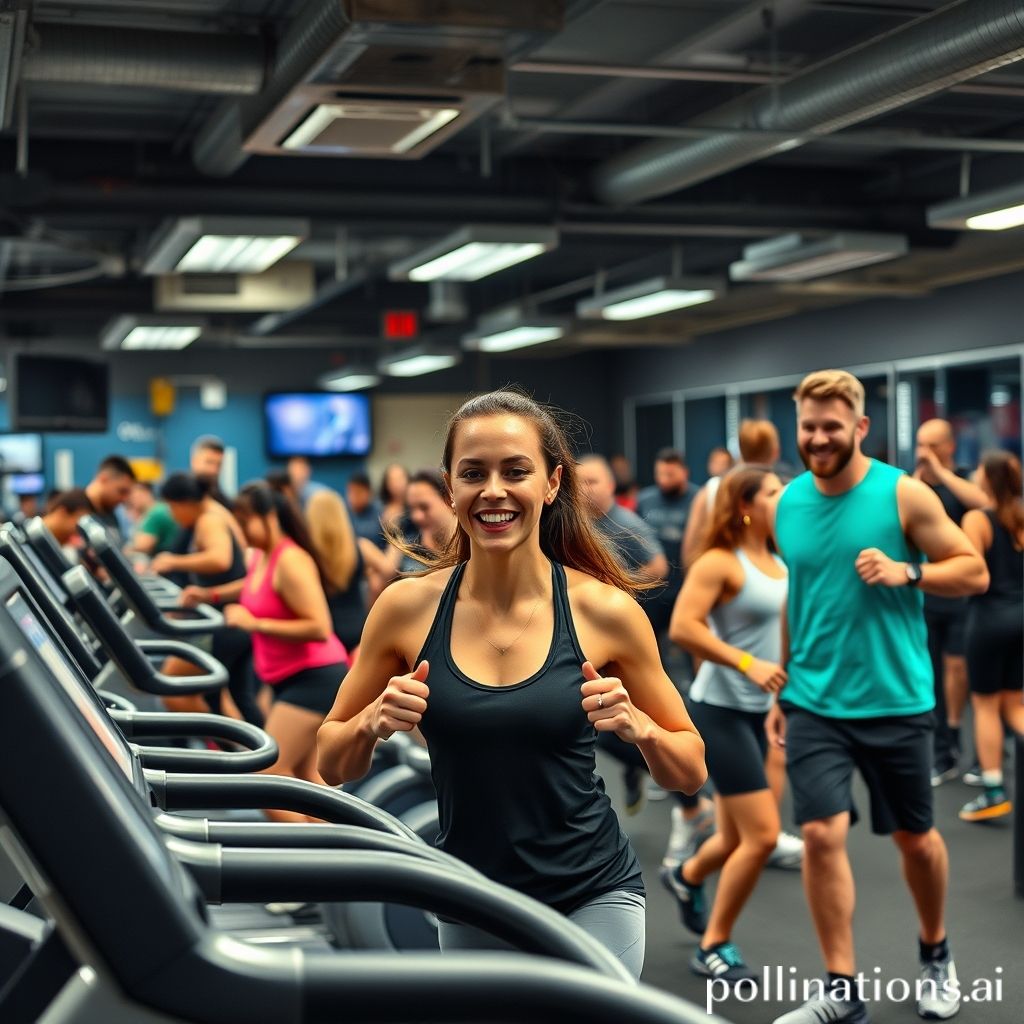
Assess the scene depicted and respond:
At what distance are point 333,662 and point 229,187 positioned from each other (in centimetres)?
343

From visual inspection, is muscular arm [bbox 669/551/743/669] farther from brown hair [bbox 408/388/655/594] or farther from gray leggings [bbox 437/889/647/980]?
gray leggings [bbox 437/889/647/980]

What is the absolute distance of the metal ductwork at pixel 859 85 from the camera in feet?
14.9

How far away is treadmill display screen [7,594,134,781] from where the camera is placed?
3.79ft

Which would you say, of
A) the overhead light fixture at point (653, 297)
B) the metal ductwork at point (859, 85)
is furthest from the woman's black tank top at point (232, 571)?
the overhead light fixture at point (653, 297)

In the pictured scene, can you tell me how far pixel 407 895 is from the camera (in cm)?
119

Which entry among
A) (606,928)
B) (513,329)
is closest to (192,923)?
(606,928)

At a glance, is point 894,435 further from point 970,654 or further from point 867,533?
point 867,533

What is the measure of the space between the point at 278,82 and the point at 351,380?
10551mm

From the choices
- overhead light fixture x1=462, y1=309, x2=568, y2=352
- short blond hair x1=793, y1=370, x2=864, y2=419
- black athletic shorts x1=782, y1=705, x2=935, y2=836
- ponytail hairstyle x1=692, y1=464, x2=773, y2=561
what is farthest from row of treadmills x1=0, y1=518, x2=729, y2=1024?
overhead light fixture x1=462, y1=309, x2=568, y2=352

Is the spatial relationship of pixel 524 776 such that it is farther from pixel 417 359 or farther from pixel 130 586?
pixel 417 359

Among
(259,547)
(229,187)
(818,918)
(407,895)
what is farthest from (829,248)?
(407,895)

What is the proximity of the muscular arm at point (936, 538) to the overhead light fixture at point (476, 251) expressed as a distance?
4.04 m

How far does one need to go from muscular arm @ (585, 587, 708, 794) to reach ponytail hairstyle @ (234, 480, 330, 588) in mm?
2692

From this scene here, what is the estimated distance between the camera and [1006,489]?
20.5 feet
